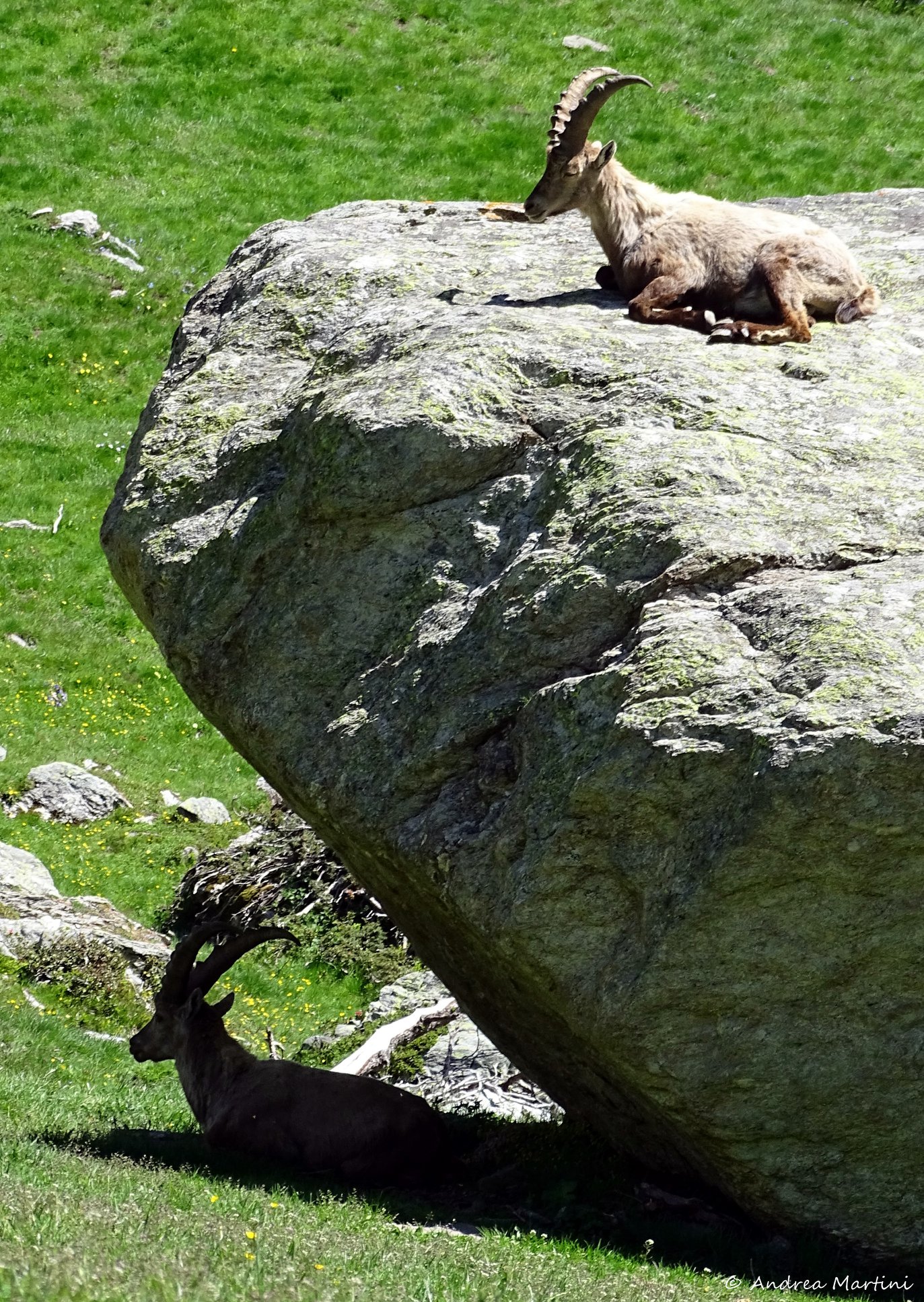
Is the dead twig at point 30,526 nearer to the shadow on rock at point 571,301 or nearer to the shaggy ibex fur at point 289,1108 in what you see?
the shaggy ibex fur at point 289,1108

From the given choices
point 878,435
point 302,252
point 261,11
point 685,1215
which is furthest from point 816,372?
point 261,11

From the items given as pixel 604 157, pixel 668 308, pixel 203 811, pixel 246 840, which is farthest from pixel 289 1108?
pixel 203 811

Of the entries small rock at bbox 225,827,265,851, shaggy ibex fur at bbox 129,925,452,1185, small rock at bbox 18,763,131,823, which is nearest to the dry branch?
shaggy ibex fur at bbox 129,925,452,1185

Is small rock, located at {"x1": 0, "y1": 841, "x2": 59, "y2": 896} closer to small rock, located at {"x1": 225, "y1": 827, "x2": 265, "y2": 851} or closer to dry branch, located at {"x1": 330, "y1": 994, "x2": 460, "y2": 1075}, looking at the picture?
small rock, located at {"x1": 225, "y1": 827, "x2": 265, "y2": 851}

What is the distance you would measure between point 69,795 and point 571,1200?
12.1 metres

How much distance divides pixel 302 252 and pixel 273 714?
4119 millimetres

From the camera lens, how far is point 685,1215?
891 centimetres

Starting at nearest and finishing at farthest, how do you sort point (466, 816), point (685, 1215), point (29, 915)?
1. point (466, 816)
2. point (685, 1215)
3. point (29, 915)

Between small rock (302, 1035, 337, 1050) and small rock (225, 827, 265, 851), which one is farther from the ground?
small rock (225, 827, 265, 851)

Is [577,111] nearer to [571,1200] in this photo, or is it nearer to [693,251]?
[693,251]

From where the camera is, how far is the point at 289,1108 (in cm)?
1043

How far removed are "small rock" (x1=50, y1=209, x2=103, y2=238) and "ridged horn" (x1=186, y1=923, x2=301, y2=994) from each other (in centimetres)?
2389

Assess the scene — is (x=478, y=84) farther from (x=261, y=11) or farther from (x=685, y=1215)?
(x=685, y=1215)

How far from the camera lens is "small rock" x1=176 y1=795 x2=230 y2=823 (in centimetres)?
2020
